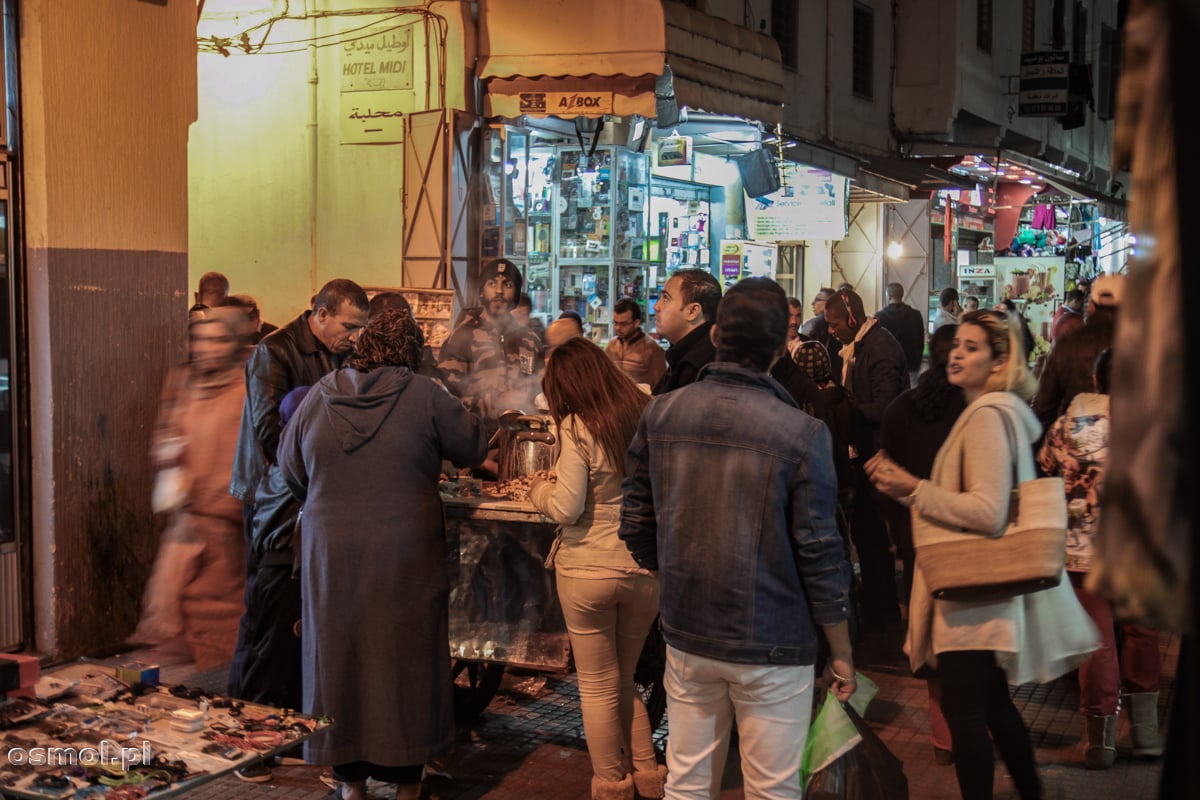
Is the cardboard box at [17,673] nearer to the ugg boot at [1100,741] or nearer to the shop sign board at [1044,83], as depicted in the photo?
the ugg boot at [1100,741]

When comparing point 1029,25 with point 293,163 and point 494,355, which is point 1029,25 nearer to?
point 293,163

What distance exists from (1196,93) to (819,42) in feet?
64.6

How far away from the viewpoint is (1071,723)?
22.3ft

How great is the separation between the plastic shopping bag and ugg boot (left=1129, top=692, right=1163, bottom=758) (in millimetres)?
2201

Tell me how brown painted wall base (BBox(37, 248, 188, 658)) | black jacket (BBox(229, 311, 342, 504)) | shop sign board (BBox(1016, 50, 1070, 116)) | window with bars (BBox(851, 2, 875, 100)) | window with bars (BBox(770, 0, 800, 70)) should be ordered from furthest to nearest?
shop sign board (BBox(1016, 50, 1070, 116)) → window with bars (BBox(851, 2, 875, 100)) → window with bars (BBox(770, 0, 800, 70)) → brown painted wall base (BBox(37, 248, 188, 658)) → black jacket (BBox(229, 311, 342, 504))

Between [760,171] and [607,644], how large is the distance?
11.6 meters

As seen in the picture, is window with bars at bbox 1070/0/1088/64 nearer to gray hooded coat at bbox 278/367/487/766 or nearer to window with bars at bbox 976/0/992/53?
window with bars at bbox 976/0/992/53

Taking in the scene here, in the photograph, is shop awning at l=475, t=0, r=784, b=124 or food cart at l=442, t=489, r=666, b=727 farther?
shop awning at l=475, t=0, r=784, b=124

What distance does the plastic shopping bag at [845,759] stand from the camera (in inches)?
171

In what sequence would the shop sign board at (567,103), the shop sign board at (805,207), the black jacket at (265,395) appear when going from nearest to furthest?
1. the black jacket at (265,395)
2. the shop sign board at (567,103)
3. the shop sign board at (805,207)

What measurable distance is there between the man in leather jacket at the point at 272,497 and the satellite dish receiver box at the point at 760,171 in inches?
419

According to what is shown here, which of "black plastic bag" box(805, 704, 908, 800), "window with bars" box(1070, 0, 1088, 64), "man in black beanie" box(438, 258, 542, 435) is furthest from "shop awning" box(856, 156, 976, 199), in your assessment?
"black plastic bag" box(805, 704, 908, 800)

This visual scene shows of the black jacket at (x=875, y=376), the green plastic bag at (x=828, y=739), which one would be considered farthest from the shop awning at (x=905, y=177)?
the green plastic bag at (x=828, y=739)

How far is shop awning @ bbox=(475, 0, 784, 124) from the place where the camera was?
11492 mm
